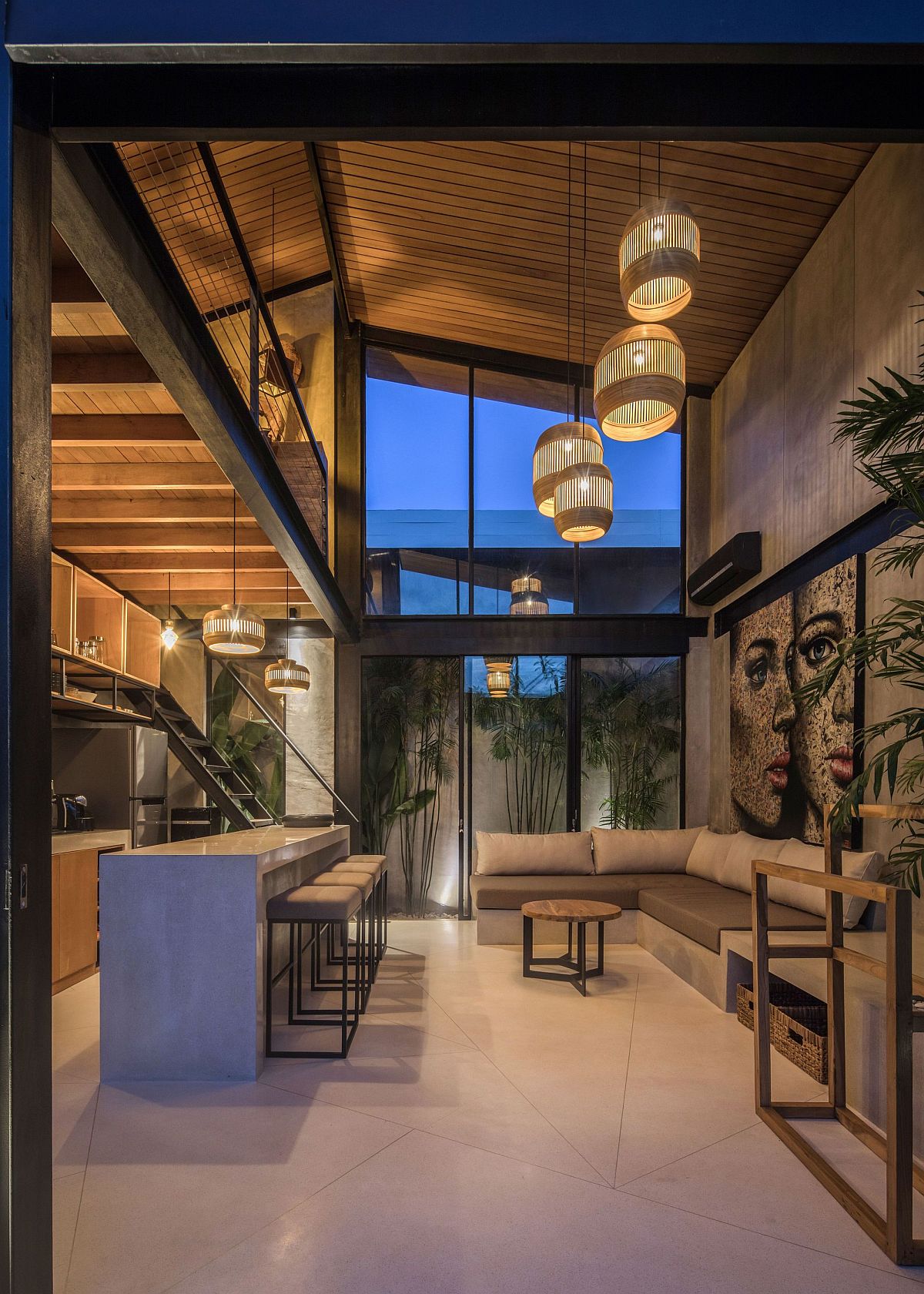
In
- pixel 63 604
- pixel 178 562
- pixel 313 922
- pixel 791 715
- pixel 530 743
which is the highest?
pixel 178 562

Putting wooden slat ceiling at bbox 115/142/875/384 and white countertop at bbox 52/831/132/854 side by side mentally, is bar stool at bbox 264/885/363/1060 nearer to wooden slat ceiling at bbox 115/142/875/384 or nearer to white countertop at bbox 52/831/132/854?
white countertop at bbox 52/831/132/854

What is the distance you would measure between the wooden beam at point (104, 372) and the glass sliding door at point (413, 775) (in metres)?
4.67

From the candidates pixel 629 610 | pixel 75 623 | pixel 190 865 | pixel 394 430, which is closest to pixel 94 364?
pixel 190 865

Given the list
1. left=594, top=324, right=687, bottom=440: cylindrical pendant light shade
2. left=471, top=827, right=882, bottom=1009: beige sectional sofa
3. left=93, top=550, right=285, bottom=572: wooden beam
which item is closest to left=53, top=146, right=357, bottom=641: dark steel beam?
left=594, top=324, right=687, bottom=440: cylindrical pendant light shade

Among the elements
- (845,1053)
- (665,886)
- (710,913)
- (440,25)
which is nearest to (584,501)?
(710,913)

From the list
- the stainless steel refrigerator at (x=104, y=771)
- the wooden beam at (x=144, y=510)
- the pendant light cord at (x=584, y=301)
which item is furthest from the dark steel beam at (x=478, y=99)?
the stainless steel refrigerator at (x=104, y=771)

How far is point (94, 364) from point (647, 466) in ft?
18.7

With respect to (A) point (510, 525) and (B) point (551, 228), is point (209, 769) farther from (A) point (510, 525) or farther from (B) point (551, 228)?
(B) point (551, 228)

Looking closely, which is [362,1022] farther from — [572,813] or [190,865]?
[572,813]

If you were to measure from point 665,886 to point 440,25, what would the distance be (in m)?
6.28

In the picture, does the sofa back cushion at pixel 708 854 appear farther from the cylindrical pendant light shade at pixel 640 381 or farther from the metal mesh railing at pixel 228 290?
the metal mesh railing at pixel 228 290

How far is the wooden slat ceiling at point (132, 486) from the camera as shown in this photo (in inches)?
157

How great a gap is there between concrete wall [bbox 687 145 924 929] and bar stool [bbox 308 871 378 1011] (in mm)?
2917

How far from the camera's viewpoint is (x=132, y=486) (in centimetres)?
531
